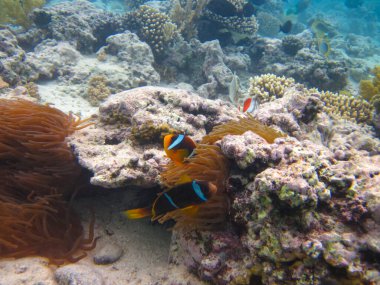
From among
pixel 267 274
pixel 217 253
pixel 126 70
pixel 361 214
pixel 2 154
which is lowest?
pixel 126 70

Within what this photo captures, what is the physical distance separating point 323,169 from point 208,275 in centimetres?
137

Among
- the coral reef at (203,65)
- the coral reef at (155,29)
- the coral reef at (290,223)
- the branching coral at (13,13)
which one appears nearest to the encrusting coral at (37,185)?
the coral reef at (290,223)

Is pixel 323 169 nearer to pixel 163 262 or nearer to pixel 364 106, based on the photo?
pixel 163 262

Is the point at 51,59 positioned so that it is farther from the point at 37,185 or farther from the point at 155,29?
the point at 37,185

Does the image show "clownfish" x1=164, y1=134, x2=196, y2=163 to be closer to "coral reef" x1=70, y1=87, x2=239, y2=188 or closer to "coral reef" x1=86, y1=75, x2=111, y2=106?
"coral reef" x1=70, y1=87, x2=239, y2=188

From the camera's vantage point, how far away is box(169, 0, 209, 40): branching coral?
9.82m

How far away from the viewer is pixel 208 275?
2.34 meters

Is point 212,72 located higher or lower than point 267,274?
lower

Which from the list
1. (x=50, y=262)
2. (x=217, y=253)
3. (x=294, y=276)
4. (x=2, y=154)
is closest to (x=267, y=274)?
(x=294, y=276)

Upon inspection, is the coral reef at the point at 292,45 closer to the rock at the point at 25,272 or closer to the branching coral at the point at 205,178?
the branching coral at the point at 205,178

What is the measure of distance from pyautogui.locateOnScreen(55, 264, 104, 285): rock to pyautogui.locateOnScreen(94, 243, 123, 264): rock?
264mm

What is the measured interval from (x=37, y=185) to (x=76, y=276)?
122 cm

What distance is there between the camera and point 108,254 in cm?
287

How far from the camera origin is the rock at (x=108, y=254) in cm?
283
